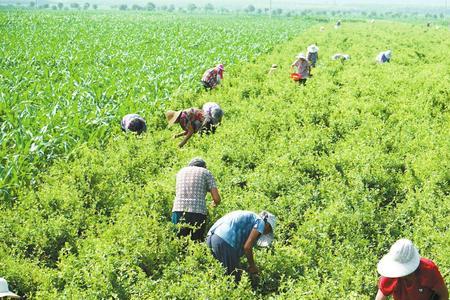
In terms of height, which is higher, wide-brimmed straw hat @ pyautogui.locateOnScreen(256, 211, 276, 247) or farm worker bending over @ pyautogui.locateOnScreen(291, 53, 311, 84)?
farm worker bending over @ pyautogui.locateOnScreen(291, 53, 311, 84)

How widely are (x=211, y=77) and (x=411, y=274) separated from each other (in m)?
12.4

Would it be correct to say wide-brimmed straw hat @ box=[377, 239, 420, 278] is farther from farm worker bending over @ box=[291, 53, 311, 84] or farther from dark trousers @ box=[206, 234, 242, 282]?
farm worker bending over @ box=[291, 53, 311, 84]

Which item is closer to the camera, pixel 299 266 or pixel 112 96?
pixel 299 266

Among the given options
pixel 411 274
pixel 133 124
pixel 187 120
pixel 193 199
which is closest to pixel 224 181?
pixel 193 199

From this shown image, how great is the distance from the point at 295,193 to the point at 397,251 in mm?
3741

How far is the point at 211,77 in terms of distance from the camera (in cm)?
1683

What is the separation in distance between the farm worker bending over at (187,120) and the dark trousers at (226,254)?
4480 mm

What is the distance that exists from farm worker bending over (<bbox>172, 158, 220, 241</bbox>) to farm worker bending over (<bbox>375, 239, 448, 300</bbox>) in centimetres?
287

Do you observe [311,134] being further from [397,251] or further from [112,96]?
[397,251]

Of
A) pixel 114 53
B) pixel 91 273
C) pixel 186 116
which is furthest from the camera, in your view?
pixel 114 53

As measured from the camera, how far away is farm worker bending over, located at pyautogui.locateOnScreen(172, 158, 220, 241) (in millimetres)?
7418

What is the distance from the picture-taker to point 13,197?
8828 mm

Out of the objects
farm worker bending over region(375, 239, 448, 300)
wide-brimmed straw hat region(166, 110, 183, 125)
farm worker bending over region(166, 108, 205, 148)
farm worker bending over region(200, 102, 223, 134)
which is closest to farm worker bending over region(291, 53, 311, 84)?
farm worker bending over region(200, 102, 223, 134)

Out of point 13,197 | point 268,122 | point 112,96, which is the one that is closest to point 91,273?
point 13,197
